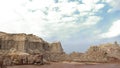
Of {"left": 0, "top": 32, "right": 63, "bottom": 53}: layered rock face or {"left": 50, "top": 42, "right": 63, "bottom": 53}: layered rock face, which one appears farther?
{"left": 50, "top": 42, "right": 63, "bottom": 53}: layered rock face

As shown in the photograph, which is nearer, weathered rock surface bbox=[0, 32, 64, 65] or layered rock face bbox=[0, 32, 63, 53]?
weathered rock surface bbox=[0, 32, 64, 65]

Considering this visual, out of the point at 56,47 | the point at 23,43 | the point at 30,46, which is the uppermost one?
the point at 23,43

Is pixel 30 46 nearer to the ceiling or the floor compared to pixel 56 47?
nearer to the floor

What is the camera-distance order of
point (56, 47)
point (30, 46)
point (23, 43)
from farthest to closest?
point (56, 47) → point (30, 46) → point (23, 43)

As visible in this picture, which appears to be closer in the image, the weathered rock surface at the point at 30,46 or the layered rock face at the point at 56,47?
the weathered rock surface at the point at 30,46

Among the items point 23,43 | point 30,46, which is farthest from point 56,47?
point 23,43

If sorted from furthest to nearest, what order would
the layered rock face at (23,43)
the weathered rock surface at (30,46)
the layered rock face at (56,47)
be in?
the layered rock face at (56,47) → the layered rock face at (23,43) → the weathered rock surface at (30,46)

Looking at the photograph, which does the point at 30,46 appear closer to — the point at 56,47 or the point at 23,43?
the point at 23,43

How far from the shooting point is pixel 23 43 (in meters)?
145

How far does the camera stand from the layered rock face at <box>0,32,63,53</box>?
141 meters

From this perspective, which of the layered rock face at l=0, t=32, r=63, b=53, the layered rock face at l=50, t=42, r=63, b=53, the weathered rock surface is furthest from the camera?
the layered rock face at l=50, t=42, r=63, b=53

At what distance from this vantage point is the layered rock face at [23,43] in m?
141

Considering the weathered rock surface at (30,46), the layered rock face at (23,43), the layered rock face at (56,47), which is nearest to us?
the weathered rock surface at (30,46)

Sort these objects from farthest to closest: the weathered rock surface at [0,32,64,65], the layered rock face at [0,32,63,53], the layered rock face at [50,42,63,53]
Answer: the layered rock face at [50,42,63,53]
the layered rock face at [0,32,63,53]
the weathered rock surface at [0,32,64,65]
